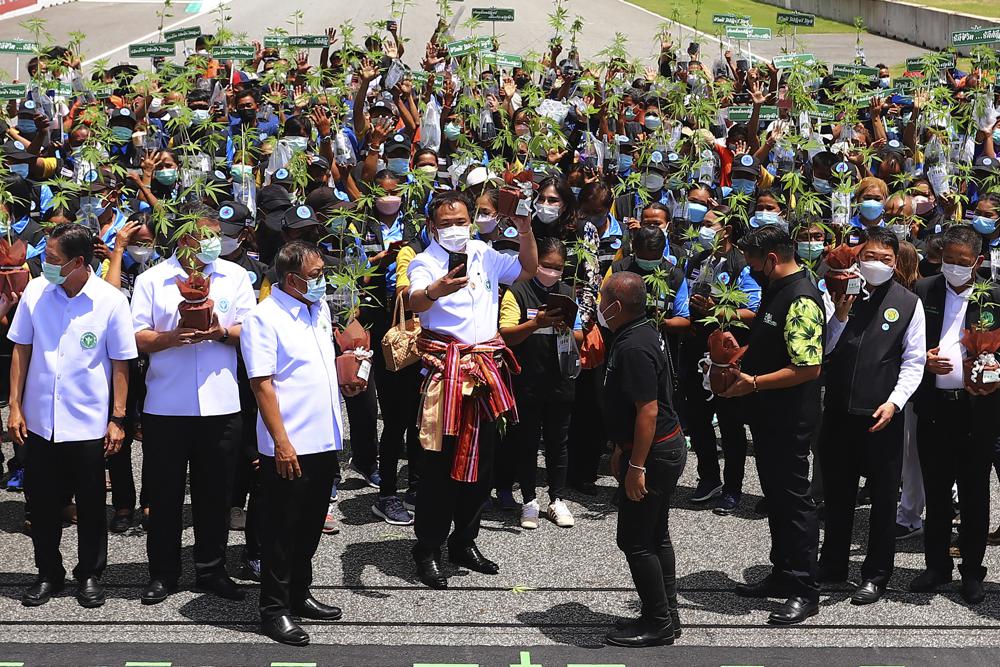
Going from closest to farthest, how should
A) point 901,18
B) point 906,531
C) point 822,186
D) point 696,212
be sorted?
point 906,531 < point 696,212 < point 822,186 < point 901,18

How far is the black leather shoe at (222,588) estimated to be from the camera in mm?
7023

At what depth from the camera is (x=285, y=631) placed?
6.46 metres

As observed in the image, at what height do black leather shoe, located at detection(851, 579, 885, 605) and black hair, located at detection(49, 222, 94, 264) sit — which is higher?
black hair, located at detection(49, 222, 94, 264)

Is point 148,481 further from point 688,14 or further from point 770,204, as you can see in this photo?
point 688,14

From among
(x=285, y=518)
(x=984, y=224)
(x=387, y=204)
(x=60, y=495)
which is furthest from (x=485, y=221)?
(x=984, y=224)

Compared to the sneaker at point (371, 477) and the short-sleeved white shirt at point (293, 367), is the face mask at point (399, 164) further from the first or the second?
the short-sleeved white shirt at point (293, 367)

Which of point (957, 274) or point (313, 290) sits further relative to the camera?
point (957, 274)

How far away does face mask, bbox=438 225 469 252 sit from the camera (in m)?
7.22

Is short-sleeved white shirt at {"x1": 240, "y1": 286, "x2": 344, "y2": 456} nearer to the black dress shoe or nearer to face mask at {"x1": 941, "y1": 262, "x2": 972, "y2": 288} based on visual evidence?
the black dress shoe

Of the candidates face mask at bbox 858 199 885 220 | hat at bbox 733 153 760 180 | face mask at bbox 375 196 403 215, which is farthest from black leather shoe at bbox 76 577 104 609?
hat at bbox 733 153 760 180

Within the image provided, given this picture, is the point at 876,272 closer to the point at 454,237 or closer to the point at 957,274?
the point at 957,274

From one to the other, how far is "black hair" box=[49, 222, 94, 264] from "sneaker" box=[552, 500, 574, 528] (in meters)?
3.28

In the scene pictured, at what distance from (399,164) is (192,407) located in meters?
4.64

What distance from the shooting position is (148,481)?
23.1 feet
